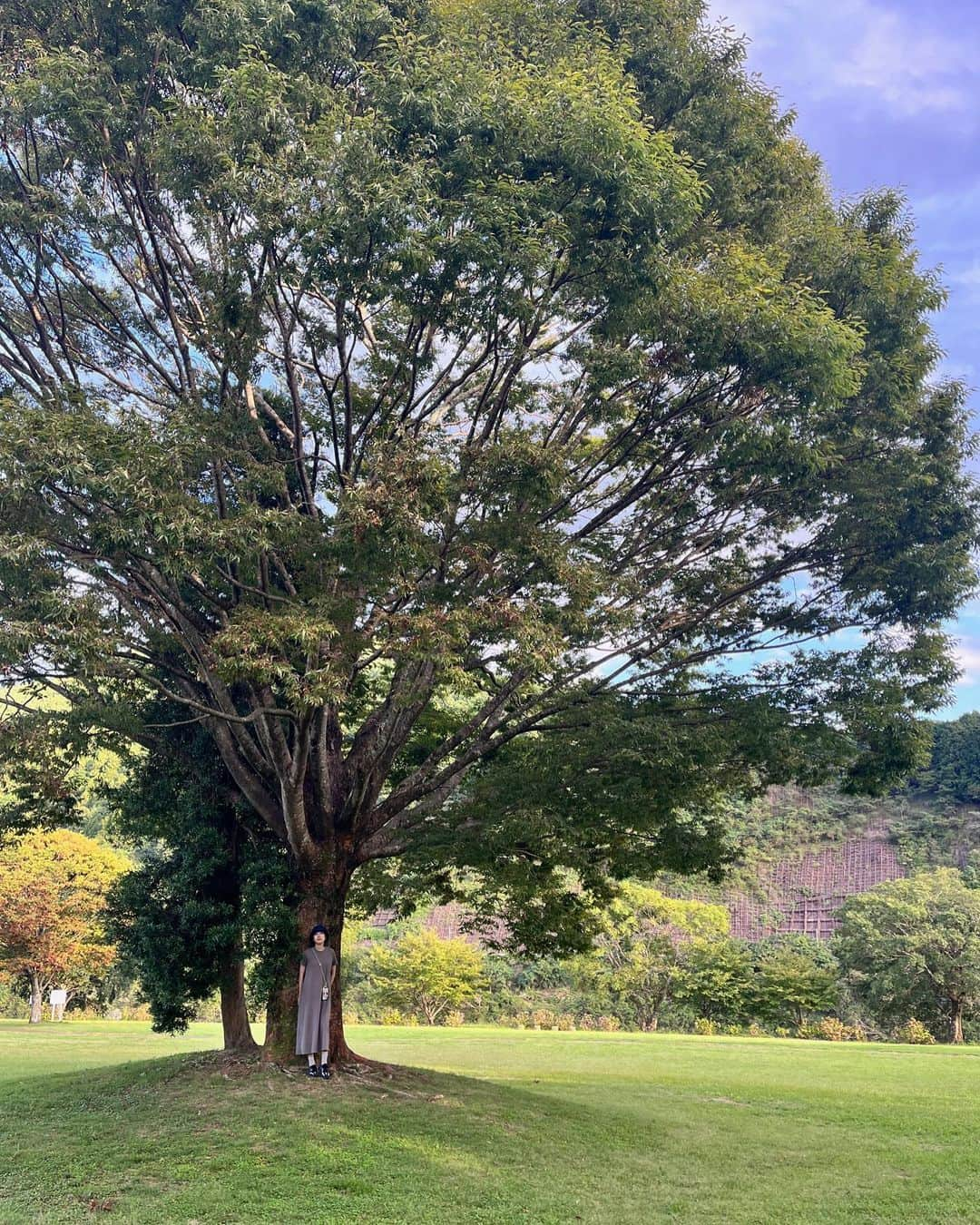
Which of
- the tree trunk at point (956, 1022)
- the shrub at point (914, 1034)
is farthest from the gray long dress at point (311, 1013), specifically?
the tree trunk at point (956, 1022)

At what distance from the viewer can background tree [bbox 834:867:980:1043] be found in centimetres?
2750

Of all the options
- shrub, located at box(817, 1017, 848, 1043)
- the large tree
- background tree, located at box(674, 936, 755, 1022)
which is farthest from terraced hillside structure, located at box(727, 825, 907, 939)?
the large tree

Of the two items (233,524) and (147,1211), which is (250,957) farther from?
(233,524)

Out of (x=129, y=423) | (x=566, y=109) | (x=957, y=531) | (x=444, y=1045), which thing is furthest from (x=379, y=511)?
(x=444, y=1045)

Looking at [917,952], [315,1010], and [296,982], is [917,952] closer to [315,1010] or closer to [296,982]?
[296,982]

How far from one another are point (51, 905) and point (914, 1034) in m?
27.6

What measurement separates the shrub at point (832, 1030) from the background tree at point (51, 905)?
2397 cm

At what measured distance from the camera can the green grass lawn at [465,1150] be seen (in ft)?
19.2

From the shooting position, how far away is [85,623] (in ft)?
23.1

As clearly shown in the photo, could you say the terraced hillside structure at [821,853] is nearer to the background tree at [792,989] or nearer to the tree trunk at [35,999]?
the background tree at [792,989]

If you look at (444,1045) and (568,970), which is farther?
(568,970)

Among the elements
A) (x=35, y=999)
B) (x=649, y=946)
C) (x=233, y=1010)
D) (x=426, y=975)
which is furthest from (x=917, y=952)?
(x=35, y=999)

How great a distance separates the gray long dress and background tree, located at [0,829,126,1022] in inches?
844

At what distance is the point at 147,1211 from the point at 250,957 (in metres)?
5.19
